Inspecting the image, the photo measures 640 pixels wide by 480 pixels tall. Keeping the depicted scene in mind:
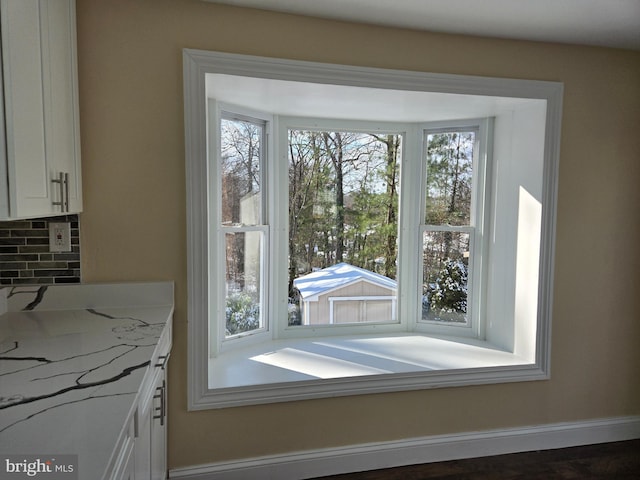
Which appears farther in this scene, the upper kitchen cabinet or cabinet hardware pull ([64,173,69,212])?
cabinet hardware pull ([64,173,69,212])

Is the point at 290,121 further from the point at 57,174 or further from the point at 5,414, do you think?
the point at 5,414

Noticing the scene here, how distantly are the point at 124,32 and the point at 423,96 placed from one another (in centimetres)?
Result: 150

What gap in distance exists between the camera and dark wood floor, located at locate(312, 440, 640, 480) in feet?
7.25

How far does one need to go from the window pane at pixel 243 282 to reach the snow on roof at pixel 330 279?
0.95 feet

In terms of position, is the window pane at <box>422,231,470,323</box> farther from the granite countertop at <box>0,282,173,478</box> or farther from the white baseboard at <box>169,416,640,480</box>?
the granite countertop at <box>0,282,173,478</box>

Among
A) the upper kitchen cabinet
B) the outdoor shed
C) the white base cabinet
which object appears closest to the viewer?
the white base cabinet

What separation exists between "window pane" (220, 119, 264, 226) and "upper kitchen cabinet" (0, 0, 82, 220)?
2.67 feet

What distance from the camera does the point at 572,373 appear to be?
98.1 inches

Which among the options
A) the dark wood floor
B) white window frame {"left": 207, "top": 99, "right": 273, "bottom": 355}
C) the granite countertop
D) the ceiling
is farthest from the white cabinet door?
the ceiling

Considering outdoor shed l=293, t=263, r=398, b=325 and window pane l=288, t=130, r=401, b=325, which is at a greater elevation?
window pane l=288, t=130, r=401, b=325

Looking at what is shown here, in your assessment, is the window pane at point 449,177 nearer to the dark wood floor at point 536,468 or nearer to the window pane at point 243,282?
the window pane at point 243,282

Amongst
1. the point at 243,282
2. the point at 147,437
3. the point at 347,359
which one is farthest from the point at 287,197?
the point at 147,437

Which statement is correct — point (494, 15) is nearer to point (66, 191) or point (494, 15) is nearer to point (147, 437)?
point (66, 191)

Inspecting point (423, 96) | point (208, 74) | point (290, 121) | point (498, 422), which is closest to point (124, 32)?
point (208, 74)
